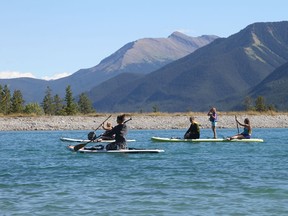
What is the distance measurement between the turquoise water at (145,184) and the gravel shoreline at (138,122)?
41.4 m

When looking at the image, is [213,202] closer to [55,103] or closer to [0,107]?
[0,107]

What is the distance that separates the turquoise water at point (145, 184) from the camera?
15.7 metres

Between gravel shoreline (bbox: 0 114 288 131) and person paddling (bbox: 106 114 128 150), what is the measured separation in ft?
131

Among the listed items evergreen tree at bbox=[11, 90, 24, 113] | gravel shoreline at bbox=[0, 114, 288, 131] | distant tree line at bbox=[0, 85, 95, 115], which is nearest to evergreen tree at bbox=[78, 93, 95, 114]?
distant tree line at bbox=[0, 85, 95, 115]

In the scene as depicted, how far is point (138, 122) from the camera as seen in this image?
74.9 m

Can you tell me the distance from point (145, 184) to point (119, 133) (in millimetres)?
10665

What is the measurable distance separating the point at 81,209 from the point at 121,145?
616 inches

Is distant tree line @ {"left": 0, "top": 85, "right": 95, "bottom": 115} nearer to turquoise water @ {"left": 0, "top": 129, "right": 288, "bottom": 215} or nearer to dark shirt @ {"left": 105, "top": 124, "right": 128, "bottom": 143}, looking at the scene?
dark shirt @ {"left": 105, "top": 124, "right": 128, "bottom": 143}

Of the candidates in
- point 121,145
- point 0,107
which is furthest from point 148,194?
point 0,107

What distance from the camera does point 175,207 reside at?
1574 centimetres

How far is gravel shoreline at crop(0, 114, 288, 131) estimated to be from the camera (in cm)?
7300

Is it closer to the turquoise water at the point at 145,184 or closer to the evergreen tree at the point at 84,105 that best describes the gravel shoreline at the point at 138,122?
the turquoise water at the point at 145,184

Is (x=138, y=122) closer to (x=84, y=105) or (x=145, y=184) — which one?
(x=145, y=184)

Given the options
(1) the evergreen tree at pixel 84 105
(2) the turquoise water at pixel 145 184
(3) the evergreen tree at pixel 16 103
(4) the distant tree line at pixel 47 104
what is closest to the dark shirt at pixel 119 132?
(2) the turquoise water at pixel 145 184
